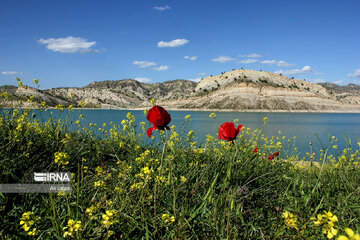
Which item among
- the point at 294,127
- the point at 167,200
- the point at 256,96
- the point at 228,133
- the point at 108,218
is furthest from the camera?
the point at 256,96

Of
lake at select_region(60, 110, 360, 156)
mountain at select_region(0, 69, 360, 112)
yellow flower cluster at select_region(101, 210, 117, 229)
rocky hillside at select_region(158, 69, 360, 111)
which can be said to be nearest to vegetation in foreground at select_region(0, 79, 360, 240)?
yellow flower cluster at select_region(101, 210, 117, 229)

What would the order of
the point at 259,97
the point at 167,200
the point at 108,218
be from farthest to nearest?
the point at 259,97
the point at 167,200
the point at 108,218

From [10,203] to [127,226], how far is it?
4.47ft

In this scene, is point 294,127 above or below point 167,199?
below

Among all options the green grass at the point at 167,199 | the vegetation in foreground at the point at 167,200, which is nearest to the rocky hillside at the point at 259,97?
the green grass at the point at 167,199

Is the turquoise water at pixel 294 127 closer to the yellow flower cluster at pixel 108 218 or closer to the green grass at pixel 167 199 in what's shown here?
the green grass at pixel 167 199

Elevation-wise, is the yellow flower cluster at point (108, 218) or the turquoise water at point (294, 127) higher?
the yellow flower cluster at point (108, 218)

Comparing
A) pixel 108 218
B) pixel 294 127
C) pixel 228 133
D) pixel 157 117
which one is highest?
pixel 157 117

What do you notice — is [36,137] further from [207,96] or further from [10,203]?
[207,96]

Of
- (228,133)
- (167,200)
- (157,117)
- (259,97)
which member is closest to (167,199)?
(167,200)

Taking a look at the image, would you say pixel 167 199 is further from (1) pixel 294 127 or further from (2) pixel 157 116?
(1) pixel 294 127

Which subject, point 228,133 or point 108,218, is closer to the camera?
point 108,218

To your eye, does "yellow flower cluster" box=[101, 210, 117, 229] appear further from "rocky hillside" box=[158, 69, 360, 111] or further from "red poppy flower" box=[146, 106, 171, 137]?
"rocky hillside" box=[158, 69, 360, 111]

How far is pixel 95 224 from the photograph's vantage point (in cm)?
195
